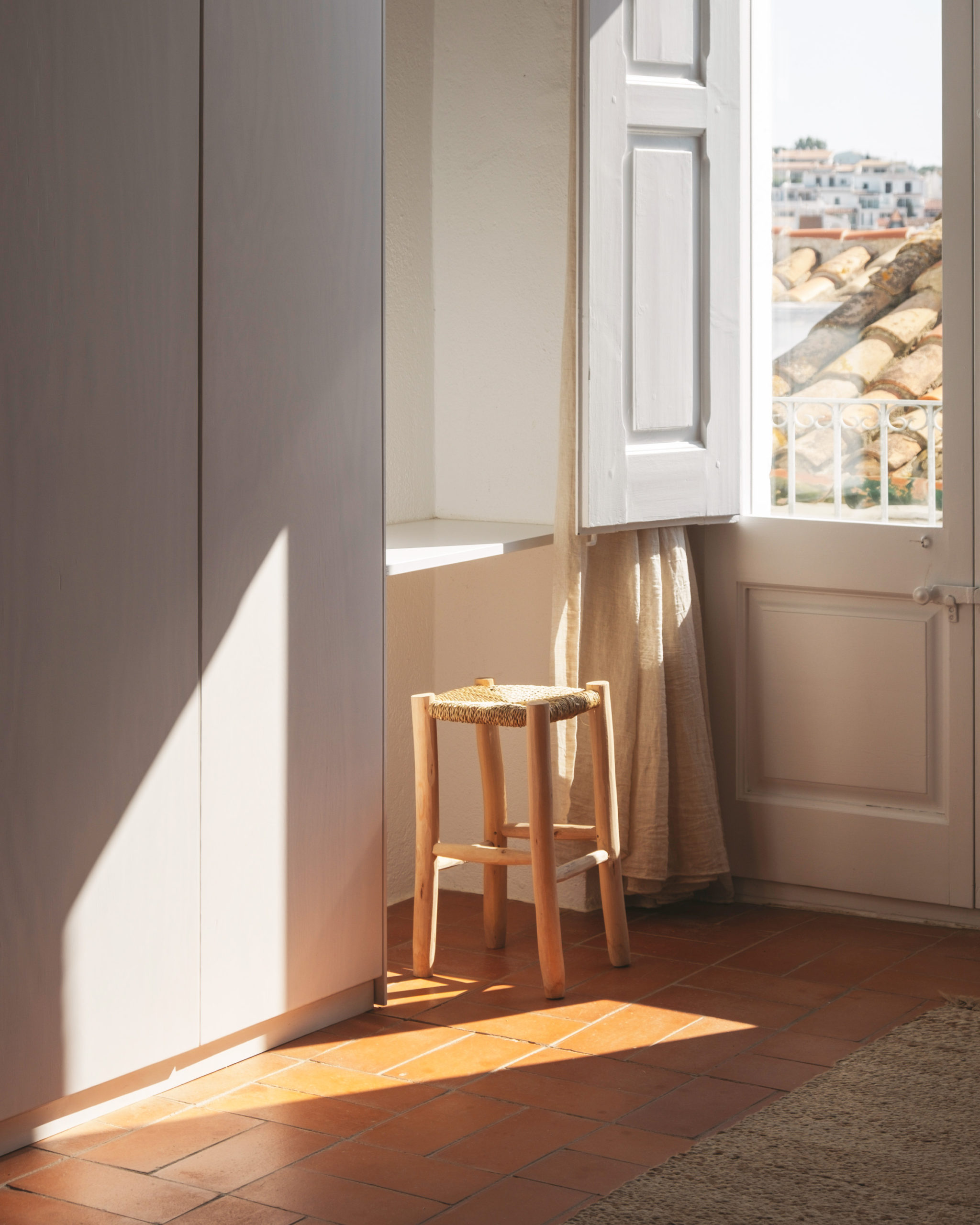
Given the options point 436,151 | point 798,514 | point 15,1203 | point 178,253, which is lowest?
point 15,1203

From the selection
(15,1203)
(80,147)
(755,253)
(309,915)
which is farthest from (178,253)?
(755,253)

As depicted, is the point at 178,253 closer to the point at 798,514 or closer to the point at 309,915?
the point at 309,915

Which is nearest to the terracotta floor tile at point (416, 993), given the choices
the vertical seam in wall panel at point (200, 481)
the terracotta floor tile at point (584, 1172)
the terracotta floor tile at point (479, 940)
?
the terracotta floor tile at point (479, 940)

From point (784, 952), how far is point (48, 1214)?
76.1 inches

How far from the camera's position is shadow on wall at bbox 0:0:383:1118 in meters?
2.57

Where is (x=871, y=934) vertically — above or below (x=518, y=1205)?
above

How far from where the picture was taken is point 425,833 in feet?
11.6

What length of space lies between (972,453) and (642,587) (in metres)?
0.85

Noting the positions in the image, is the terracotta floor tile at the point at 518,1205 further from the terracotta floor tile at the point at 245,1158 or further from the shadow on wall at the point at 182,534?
the shadow on wall at the point at 182,534

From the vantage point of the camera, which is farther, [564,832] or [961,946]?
[961,946]

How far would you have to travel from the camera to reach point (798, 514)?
165 inches

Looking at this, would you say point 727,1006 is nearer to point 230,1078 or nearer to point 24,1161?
point 230,1078

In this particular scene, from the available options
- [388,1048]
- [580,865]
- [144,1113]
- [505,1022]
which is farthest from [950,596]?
[144,1113]

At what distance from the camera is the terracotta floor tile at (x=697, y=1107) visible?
2.78 metres
